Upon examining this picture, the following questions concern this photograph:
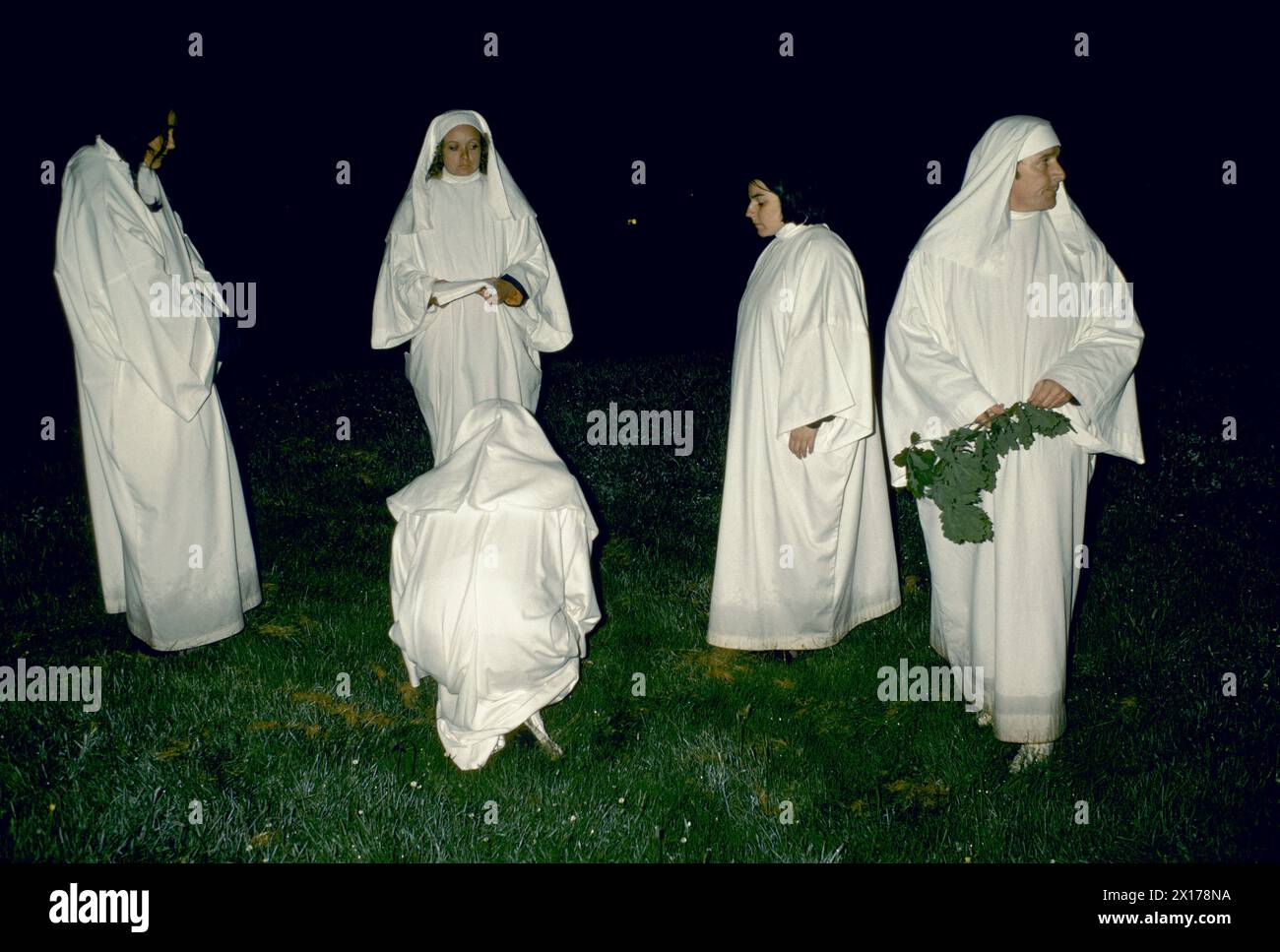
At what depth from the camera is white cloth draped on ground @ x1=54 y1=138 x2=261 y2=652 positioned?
17.3ft

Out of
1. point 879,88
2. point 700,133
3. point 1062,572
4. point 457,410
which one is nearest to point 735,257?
point 700,133

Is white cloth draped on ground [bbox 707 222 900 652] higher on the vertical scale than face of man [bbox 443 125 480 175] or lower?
lower

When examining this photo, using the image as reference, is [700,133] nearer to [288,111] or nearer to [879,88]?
[879,88]

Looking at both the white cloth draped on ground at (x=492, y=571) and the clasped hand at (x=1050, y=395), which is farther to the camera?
the clasped hand at (x=1050, y=395)

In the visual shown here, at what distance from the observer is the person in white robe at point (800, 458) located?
530 cm

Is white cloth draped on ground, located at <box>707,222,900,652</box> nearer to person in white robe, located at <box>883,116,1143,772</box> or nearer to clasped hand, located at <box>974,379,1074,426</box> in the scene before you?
person in white robe, located at <box>883,116,1143,772</box>

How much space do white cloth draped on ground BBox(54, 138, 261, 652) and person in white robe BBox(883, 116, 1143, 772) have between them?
360cm

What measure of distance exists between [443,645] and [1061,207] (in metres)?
3.38

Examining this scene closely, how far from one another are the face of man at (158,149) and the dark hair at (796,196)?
3.11 metres
